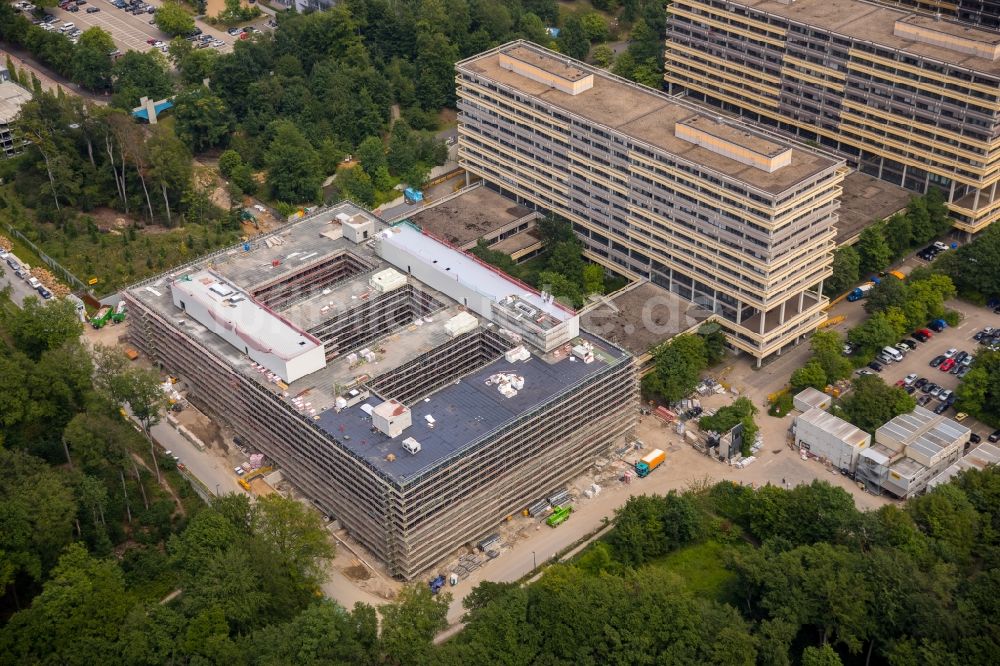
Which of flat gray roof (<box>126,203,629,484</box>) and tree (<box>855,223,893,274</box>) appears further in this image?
tree (<box>855,223,893,274</box>)

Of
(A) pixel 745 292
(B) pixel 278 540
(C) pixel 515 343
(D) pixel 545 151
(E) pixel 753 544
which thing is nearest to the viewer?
(B) pixel 278 540

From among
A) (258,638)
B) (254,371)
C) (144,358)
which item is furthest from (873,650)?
(144,358)

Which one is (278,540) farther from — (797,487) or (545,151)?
(545,151)

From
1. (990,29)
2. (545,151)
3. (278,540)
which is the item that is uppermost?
(990,29)

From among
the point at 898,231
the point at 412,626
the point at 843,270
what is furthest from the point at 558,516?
the point at 898,231

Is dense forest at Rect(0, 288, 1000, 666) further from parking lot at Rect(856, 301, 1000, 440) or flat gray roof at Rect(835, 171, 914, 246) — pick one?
flat gray roof at Rect(835, 171, 914, 246)

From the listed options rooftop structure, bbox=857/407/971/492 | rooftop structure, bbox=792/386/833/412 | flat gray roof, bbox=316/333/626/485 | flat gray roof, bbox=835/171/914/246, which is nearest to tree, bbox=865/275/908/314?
flat gray roof, bbox=835/171/914/246

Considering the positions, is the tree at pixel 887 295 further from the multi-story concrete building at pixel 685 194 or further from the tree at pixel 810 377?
the tree at pixel 810 377
